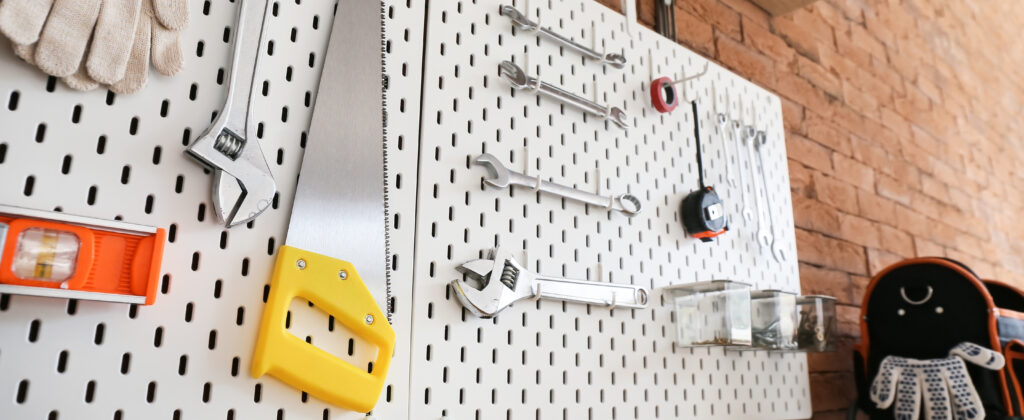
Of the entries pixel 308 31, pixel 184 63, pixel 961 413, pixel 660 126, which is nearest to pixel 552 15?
pixel 660 126

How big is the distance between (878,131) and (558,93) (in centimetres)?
152

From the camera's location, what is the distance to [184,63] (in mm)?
699

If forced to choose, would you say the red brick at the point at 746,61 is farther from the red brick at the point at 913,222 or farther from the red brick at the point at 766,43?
the red brick at the point at 913,222

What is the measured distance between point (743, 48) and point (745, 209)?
46 cm

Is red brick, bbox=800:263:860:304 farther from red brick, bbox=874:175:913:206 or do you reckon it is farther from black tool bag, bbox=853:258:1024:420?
red brick, bbox=874:175:913:206

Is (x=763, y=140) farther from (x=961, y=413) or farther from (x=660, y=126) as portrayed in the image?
(x=961, y=413)

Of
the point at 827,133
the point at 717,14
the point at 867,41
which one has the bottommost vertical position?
the point at 827,133

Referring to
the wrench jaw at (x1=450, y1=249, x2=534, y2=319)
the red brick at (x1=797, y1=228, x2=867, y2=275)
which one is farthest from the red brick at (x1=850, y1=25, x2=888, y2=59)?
the wrench jaw at (x1=450, y1=249, x2=534, y2=319)

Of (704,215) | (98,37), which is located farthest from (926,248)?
(98,37)

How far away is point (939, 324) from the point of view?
1.34 meters

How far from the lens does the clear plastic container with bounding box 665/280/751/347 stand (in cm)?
110

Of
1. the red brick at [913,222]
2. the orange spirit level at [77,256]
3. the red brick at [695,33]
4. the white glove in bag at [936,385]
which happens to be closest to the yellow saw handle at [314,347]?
the orange spirit level at [77,256]

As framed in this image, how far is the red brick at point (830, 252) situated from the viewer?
1.62 metres

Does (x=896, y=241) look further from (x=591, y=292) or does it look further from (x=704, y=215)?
(x=591, y=292)
